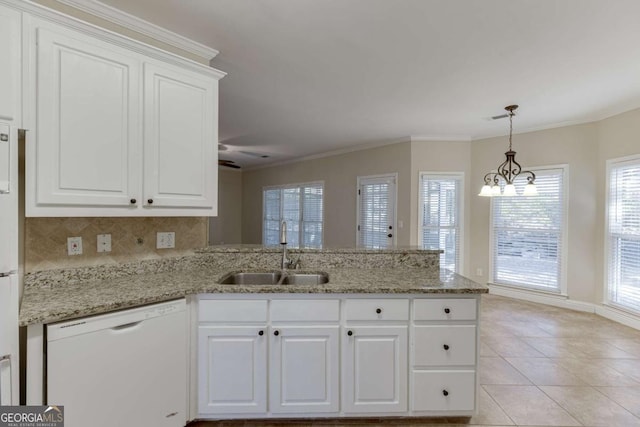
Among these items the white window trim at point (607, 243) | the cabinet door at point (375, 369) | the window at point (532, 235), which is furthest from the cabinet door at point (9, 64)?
the white window trim at point (607, 243)

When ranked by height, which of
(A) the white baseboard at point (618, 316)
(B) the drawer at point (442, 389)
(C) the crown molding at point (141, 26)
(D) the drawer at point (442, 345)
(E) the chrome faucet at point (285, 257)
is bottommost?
(A) the white baseboard at point (618, 316)

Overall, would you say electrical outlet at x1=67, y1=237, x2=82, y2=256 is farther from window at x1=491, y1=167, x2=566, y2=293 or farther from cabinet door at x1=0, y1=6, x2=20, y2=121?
window at x1=491, y1=167, x2=566, y2=293

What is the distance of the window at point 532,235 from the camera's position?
4.39 meters

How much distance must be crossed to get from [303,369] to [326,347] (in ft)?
0.64

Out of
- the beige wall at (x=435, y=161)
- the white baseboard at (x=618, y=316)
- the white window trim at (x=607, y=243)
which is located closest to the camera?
the white baseboard at (x=618, y=316)

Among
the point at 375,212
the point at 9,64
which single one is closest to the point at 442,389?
the point at 9,64

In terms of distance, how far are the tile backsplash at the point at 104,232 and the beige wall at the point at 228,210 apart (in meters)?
5.58

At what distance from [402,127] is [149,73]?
11.5 feet

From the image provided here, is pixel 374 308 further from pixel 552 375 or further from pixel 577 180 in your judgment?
pixel 577 180

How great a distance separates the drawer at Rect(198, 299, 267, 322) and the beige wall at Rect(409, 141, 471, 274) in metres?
3.66

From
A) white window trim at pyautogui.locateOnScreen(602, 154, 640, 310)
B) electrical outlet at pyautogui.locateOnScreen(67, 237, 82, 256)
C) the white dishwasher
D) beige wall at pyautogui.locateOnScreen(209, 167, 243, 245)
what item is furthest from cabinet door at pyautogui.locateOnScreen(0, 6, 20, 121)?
beige wall at pyautogui.locateOnScreen(209, 167, 243, 245)

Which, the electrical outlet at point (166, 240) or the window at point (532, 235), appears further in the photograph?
the window at point (532, 235)

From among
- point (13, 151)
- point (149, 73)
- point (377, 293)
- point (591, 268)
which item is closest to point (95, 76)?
point (149, 73)

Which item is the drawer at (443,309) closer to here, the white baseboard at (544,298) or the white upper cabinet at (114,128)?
the white upper cabinet at (114,128)
